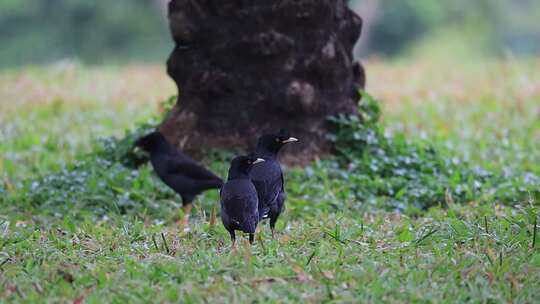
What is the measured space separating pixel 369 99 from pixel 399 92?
5.66 meters

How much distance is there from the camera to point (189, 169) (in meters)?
8.54

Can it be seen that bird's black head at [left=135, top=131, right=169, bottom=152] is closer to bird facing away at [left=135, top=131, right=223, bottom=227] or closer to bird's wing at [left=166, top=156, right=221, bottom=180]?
bird facing away at [left=135, top=131, right=223, bottom=227]

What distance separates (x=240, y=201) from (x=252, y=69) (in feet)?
10.6

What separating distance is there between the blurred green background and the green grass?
14.9 m

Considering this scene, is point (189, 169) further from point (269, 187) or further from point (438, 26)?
point (438, 26)

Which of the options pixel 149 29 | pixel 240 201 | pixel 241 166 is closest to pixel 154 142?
pixel 241 166

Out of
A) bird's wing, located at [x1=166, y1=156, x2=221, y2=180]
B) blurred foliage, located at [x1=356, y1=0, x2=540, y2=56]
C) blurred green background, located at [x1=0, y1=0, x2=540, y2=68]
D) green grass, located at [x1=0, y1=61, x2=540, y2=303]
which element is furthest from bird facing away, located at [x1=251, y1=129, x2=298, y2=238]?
blurred foliage, located at [x1=356, y1=0, x2=540, y2=56]

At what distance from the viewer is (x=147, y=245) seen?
6625 mm

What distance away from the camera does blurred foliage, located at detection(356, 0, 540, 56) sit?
Answer: 32.1 metres

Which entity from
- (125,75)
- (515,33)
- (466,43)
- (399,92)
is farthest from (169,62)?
(515,33)

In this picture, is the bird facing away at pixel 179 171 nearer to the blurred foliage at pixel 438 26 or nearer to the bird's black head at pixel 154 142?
the bird's black head at pixel 154 142

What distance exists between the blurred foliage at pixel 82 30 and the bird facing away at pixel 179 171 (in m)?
21.2

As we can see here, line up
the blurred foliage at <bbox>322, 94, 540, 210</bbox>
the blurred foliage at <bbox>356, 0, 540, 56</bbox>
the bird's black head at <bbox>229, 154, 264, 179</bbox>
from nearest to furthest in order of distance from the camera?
the bird's black head at <bbox>229, 154, 264, 179</bbox>
the blurred foliage at <bbox>322, 94, 540, 210</bbox>
the blurred foliage at <bbox>356, 0, 540, 56</bbox>

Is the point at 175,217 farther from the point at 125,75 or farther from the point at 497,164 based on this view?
the point at 125,75
